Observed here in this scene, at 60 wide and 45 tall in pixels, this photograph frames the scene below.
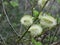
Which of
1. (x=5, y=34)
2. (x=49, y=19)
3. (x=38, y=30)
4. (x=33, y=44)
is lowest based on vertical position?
(x=5, y=34)

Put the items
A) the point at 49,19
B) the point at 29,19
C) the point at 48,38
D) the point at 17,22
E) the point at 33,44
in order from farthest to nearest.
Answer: the point at 17,22 → the point at 48,38 → the point at 33,44 → the point at 29,19 → the point at 49,19

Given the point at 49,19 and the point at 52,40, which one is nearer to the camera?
the point at 49,19

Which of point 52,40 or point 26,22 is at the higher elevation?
point 26,22

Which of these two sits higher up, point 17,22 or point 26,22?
point 26,22

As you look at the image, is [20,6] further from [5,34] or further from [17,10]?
[5,34]

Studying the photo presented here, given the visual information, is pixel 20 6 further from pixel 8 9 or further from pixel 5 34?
pixel 5 34

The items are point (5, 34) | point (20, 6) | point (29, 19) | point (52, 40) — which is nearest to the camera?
point (29, 19)

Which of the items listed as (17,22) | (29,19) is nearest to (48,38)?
(17,22)

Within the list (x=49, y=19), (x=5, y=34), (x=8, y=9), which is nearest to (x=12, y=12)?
(x=8, y=9)

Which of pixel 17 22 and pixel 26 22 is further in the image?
pixel 17 22
